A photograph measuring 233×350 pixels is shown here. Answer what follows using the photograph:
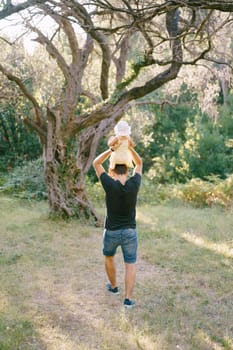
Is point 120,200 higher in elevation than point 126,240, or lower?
higher

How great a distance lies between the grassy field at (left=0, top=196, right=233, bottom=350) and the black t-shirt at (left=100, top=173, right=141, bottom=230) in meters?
0.93

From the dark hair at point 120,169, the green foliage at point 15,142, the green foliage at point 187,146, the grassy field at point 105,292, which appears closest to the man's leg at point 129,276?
the grassy field at point 105,292

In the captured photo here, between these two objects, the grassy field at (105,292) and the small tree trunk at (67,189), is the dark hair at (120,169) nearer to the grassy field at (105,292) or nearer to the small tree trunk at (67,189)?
the grassy field at (105,292)

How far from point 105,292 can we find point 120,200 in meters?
1.29

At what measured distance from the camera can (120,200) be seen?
15.4ft

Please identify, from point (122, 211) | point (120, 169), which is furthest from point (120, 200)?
point (120, 169)

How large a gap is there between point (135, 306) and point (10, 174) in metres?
10.5

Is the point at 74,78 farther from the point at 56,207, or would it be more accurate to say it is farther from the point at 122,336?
the point at 122,336

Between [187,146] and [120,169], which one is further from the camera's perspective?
[187,146]

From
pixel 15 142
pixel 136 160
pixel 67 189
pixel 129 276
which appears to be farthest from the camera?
pixel 15 142

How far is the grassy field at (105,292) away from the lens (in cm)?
408

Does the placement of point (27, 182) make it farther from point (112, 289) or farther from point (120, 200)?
point (120, 200)

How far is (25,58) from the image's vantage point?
11.9m

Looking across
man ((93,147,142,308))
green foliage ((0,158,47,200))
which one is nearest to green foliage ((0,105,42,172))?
green foliage ((0,158,47,200))
